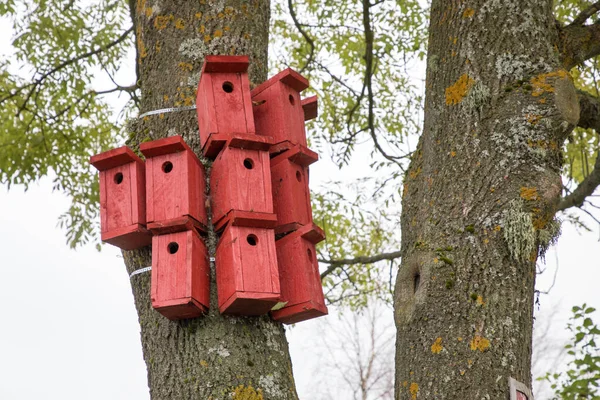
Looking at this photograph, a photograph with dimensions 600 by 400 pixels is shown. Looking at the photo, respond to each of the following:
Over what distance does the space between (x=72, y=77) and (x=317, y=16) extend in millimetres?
2047

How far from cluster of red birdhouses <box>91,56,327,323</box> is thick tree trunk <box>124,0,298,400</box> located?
0.07 metres

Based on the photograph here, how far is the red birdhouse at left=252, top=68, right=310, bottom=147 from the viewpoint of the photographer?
9.39 feet

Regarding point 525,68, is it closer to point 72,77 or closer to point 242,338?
point 242,338

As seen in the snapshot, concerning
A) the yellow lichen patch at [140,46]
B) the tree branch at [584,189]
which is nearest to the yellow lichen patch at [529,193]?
the yellow lichen patch at [140,46]

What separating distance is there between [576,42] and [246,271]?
1.69m

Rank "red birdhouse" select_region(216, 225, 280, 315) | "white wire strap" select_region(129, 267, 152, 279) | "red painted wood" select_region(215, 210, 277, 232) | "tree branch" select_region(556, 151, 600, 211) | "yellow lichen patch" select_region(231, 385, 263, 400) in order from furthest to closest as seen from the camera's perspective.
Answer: "tree branch" select_region(556, 151, 600, 211), "white wire strap" select_region(129, 267, 152, 279), "red painted wood" select_region(215, 210, 277, 232), "red birdhouse" select_region(216, 225, 280, 315), "yellow lichen patch" select_region(231, 385, 263, 400)

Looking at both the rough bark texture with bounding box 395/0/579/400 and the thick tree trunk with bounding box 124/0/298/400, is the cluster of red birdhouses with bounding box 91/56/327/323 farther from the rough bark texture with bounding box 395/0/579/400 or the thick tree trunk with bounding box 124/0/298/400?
the rough bark texture with bounding box 395/0/579/400

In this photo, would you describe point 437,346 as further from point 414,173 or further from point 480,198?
point 414,173

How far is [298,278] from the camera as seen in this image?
8.63 feet

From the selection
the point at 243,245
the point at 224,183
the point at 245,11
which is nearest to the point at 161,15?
the point at 245,11

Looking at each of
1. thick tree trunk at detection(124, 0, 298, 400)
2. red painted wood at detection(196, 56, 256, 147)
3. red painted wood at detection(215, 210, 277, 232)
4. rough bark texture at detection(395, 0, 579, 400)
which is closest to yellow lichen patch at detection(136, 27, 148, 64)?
thick tree trunk at detection(124, 0, 298, 400)

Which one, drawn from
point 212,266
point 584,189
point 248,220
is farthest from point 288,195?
point 584,189

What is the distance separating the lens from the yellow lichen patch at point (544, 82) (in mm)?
2746

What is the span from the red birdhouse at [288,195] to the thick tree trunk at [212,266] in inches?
10.2
